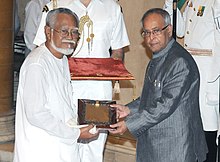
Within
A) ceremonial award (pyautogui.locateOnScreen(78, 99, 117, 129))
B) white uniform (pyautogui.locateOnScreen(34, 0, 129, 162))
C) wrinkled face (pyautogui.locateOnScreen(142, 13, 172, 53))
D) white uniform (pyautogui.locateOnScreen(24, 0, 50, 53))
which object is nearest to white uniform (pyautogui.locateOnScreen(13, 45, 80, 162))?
ceremonial award (pyautogui.locateOnScreen(78, 99, 117, 129))

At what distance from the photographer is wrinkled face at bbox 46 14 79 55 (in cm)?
495

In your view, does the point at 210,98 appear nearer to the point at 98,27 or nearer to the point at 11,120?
the point at 98,27

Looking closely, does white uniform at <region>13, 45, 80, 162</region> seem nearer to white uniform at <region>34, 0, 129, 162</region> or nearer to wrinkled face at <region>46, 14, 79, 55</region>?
wrinkled face at <region>46, 14, 79, 55</region>

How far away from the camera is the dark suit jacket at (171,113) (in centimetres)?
494

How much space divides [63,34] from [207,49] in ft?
5.93

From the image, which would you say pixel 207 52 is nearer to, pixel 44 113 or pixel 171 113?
pixel 171 113

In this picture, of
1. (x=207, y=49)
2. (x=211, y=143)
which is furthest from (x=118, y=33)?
(x=211, y=143)

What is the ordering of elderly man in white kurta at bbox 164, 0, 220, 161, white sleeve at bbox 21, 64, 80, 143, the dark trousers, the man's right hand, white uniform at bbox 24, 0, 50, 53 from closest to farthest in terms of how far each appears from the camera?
white sleeve at bbox 21, 64, 80, 143
the man's right hand
elderly man in white kurta at bbox 164, 0, 220, 161
the dark trousers
white uniform at bbox 24, 0, 50, 53

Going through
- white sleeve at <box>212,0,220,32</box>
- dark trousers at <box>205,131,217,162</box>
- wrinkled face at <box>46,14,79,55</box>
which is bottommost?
dark trousers at <box>205,131,217,162</box>

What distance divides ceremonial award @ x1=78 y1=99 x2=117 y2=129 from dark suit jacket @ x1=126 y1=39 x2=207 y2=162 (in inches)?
5.5

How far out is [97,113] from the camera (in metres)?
5.15

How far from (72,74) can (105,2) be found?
0.90m

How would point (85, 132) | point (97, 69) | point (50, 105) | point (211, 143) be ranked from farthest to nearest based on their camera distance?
point (211, 143), point (97, 69), point (85, 132), point (50, 105)

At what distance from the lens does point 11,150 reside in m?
7.82
